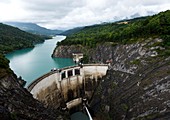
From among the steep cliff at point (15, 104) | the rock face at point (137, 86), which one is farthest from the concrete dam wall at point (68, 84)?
the steep cliff at point (15, 104)

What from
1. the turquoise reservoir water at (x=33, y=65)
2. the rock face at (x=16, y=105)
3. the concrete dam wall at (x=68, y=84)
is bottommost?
the turquoise reservoir water at (x=33, y=65)

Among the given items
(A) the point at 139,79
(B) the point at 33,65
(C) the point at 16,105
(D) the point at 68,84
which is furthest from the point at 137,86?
(B) the point at 33,65

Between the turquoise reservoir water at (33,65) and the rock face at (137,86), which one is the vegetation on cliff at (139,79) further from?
the turquoise reservoir water at (33,65)

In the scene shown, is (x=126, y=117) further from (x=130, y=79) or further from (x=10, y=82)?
(x=10, y=82)

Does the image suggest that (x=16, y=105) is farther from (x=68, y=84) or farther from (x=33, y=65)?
(x=33, y=65)

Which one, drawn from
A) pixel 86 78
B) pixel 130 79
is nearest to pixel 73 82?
pixel 86 78

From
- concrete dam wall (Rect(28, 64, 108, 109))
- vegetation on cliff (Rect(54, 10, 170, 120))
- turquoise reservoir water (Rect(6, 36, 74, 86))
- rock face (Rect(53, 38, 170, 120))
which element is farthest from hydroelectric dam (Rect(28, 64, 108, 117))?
turquoise reservoir water (Rect(6, 36, 74, 86))
